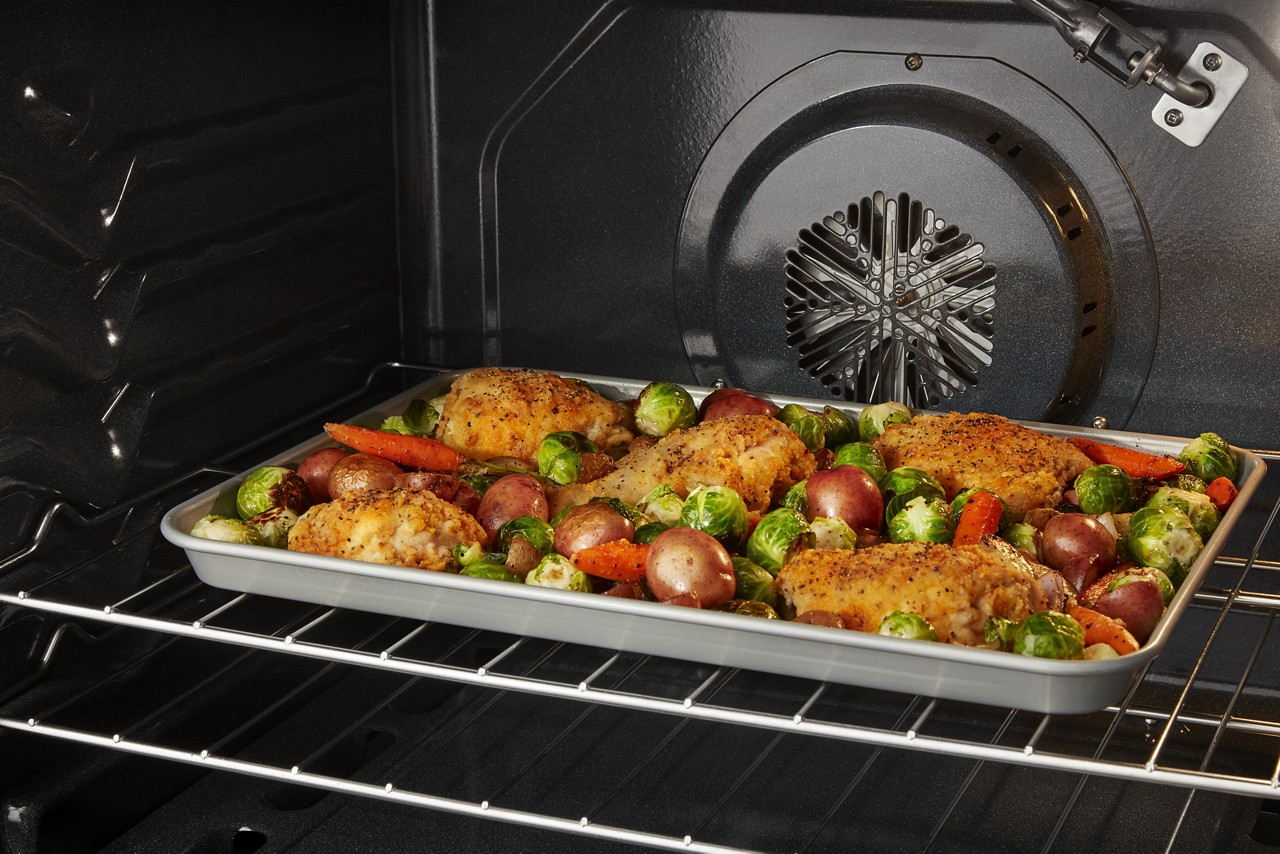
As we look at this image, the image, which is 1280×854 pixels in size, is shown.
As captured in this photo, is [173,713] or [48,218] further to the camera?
[173,713]

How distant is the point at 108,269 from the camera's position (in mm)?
1934

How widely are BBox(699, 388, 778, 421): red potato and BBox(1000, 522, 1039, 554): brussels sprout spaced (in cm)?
46

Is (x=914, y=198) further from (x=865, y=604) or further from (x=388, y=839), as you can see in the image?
(x=388, y=839)

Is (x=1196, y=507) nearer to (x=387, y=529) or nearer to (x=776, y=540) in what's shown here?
(x=776, y=540)

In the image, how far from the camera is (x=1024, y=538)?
1939 millimetres

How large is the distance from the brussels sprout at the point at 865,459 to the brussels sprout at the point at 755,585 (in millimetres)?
304

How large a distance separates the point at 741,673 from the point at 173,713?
90cm

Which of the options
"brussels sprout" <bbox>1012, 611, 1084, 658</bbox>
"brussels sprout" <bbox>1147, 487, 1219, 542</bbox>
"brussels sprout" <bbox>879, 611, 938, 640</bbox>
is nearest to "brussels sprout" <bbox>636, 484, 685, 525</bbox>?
"brussels sprout" <bbox>879, 611, 938, 640</bbox>

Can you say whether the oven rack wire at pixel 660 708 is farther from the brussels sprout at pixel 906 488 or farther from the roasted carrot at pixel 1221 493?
the brussels sprout at pixel 906 488

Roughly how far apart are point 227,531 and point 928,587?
951 millimetres

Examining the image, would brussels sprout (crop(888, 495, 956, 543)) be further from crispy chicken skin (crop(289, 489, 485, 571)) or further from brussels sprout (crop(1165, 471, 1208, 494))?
crispy chicken skin (crop(289, 489, 485, 571))

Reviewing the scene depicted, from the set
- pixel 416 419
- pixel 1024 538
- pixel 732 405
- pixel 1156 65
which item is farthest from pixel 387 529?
pixel 1156 65

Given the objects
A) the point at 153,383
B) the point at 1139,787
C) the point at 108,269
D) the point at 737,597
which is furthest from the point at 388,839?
the point at 1139,787

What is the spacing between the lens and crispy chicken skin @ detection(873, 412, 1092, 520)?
6.62ft
